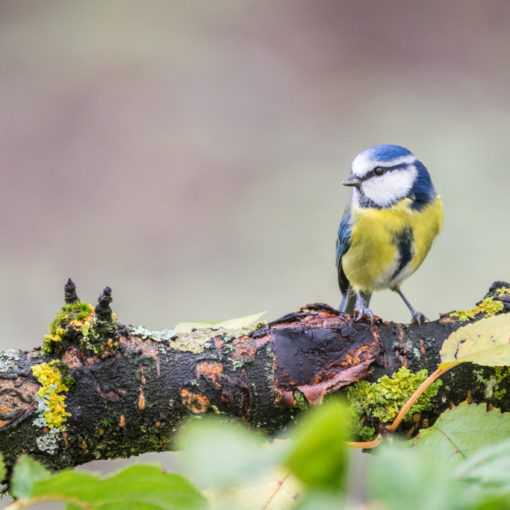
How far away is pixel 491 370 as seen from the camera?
863 mm

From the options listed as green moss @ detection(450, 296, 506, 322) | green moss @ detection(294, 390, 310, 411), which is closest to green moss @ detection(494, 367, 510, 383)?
green moss @ detection(450, 296, 506, 322)

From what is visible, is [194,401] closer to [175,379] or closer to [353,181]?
[175,379]

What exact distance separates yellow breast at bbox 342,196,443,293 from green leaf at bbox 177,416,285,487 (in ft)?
5.19

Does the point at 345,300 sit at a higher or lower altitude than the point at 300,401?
higher

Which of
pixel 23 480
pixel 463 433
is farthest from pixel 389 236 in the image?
pixel 23 480

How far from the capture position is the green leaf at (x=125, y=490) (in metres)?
0.23

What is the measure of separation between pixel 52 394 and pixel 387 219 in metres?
1.11

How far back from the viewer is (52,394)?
845 millimetres

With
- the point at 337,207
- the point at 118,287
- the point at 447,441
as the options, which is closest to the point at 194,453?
the point at 447,441

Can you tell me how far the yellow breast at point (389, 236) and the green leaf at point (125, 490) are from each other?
155 cm

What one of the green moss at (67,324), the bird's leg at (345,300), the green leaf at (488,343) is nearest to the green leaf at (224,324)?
the green moss at (67,324)

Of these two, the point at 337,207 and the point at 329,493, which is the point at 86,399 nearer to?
the point at 329,493

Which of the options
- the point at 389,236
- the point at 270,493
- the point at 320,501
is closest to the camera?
the point at 320,501

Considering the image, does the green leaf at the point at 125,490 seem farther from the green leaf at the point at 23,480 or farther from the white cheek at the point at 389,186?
the white cheek at the point at 389,186
